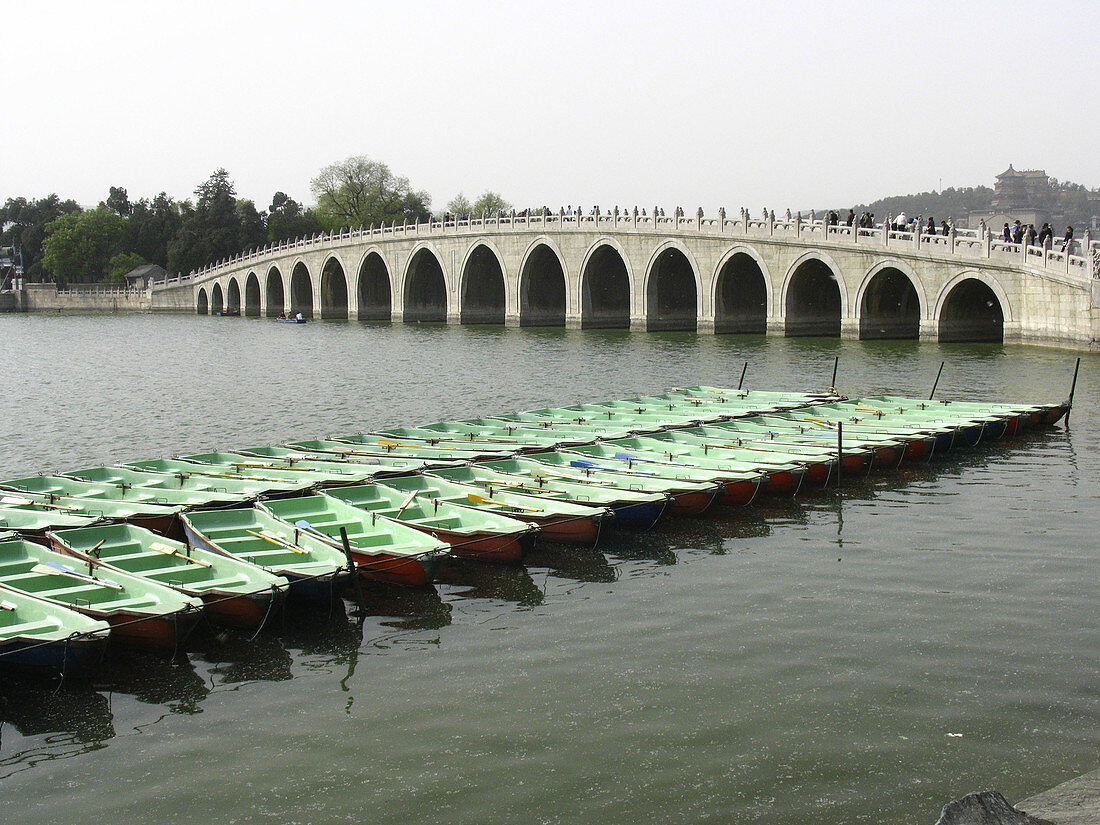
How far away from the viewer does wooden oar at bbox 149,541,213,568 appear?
12.2 m

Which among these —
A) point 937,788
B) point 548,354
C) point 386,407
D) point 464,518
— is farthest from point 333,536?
point 548,354

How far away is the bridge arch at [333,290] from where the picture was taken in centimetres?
9047

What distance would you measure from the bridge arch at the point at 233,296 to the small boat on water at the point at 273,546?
312ft

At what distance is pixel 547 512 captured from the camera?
563 inches

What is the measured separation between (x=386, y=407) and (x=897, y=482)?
15706mm

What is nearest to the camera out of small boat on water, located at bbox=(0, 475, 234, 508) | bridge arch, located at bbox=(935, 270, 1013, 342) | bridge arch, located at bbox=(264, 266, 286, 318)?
small boat on water, located at bbox=(0, 475, 234, 508)

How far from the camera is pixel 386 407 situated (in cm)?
3034

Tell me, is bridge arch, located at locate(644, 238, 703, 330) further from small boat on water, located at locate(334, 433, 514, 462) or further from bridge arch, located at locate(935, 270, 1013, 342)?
small boat on water, located at locate(334, 433, 514, 462)

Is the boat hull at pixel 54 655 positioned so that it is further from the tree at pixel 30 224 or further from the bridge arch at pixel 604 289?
the tree at pixel 30 224

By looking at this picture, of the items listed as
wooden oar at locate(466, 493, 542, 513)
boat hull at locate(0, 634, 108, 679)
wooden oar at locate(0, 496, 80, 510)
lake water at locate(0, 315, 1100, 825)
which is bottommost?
lake water at locate(0, 315, 1100, 825)

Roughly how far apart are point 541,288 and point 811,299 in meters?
22.1

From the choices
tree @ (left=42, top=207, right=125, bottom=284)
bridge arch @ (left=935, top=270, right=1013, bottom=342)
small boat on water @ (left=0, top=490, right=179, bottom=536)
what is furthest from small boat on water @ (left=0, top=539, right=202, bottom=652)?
tree @ (left=42, top=207, right=125, bottom=284)

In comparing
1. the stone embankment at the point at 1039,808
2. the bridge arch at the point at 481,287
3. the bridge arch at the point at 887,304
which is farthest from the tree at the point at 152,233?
the stone embankment at the point at 1039,808

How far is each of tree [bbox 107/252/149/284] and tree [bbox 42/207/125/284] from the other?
247cm
